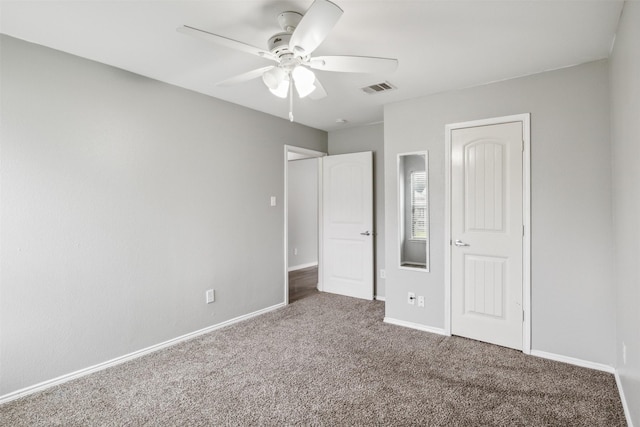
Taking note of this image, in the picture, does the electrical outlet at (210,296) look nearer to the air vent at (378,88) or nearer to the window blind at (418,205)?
the window blind at (418,205)

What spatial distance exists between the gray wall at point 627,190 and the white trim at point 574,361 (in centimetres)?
20

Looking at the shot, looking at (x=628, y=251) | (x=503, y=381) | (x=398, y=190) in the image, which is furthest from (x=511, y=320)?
(x=398, y=190)

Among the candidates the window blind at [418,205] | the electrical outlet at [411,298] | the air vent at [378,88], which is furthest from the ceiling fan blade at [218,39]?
the electrical outlet at [411,298]

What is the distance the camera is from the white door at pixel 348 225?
4480mm

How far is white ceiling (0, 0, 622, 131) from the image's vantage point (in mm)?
1865

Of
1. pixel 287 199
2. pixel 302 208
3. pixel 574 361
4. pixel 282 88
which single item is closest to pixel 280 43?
pixel 282 88

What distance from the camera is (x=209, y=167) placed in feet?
11.0

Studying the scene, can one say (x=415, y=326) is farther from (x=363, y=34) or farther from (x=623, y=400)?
(x=363, y=34)

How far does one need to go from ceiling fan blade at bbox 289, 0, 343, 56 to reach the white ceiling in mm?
321

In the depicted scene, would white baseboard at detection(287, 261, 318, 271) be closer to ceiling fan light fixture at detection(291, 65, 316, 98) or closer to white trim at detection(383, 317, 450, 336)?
white trim at detection(383, 317, 450, 336)

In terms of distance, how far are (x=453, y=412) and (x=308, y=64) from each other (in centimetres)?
225

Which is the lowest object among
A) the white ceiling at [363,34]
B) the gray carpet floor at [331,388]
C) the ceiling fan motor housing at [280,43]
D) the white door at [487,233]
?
the gray carpet floor at [331,388]

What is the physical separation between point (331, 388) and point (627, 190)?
2.17m

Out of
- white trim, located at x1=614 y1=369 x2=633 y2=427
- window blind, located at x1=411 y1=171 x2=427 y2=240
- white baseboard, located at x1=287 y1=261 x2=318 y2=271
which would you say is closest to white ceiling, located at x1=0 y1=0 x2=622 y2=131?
window blind, located at x1=411 y1=171 x2=427 y2=240
